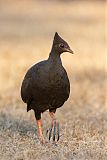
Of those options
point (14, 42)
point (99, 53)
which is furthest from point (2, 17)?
point (99, 53)

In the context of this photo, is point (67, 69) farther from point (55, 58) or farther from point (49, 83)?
point (49, 83)

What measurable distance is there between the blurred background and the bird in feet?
1.68

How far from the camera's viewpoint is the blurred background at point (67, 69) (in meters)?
8.30

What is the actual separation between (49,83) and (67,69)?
8.01 m

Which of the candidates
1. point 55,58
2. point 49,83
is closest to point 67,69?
point 55,58

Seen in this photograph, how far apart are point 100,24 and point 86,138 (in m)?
17.9

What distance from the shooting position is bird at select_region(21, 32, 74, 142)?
7.88m

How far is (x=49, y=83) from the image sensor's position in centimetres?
786

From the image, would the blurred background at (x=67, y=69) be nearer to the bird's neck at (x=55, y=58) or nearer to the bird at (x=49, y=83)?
the bird at (x=49, y=83)

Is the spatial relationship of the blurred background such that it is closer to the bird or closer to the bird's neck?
the bird

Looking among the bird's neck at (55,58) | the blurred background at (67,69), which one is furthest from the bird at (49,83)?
the blurred background at (67,69)

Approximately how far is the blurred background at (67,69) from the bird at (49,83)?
513 mm

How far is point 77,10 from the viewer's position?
31406mm

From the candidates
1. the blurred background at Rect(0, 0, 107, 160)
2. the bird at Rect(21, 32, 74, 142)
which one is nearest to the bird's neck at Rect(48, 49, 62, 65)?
the bird at Rect(21, 32, 74, 142)
